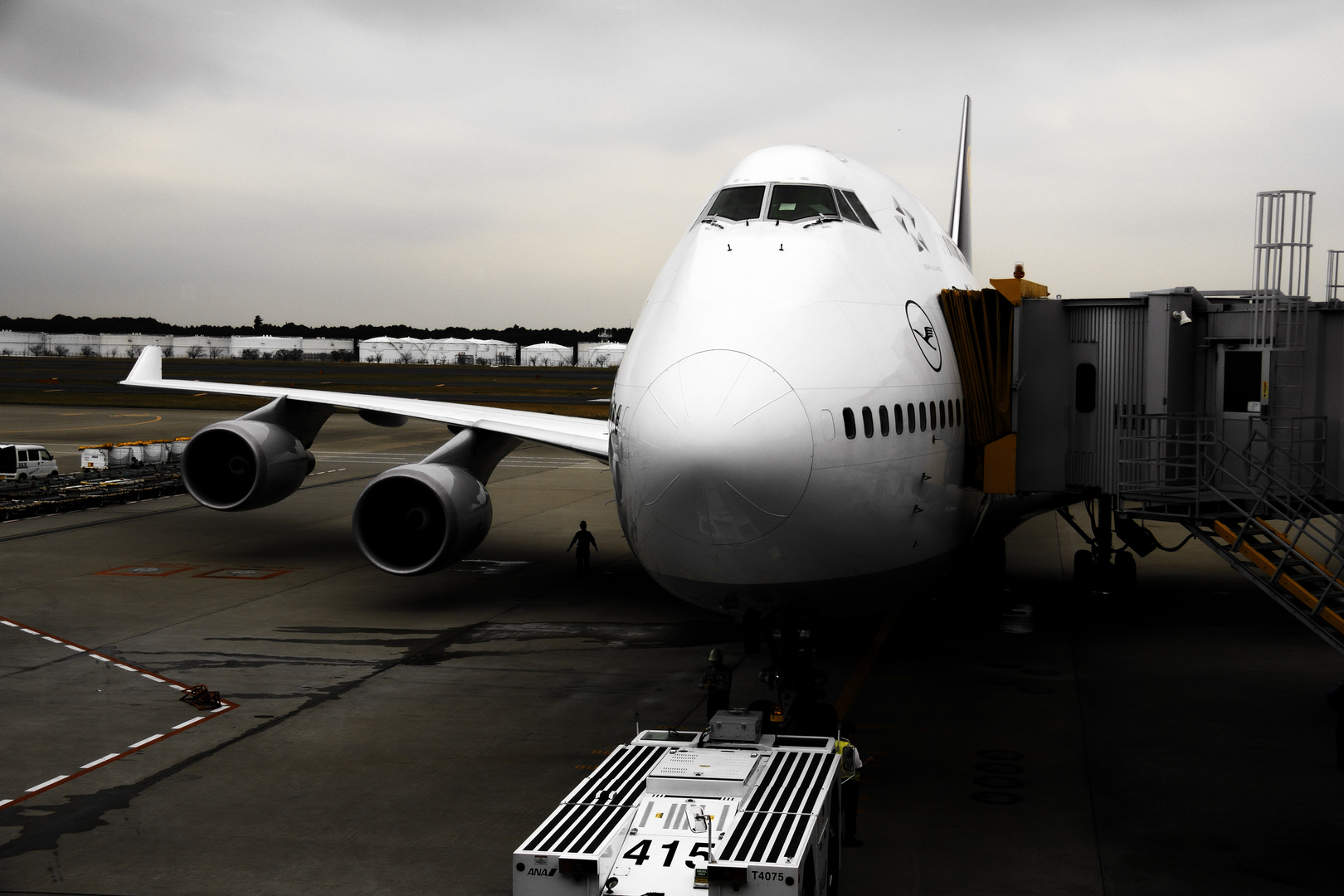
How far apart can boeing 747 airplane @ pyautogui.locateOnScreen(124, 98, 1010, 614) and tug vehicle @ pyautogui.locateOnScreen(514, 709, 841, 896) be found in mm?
1596

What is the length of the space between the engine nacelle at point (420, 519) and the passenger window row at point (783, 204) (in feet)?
28.3

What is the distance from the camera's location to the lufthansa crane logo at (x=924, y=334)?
13.1 metres

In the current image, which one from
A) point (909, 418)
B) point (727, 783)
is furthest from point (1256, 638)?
point (727, 783)

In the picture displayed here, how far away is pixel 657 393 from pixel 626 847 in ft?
13.6

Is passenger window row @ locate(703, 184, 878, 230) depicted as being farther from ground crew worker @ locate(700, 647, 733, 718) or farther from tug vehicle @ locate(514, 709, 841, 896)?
tug vehicle @ locate(514, 709, 841, 896)

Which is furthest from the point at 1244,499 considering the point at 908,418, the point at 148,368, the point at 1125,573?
the point at 148,368

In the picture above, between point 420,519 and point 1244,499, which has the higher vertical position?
point 1244,499

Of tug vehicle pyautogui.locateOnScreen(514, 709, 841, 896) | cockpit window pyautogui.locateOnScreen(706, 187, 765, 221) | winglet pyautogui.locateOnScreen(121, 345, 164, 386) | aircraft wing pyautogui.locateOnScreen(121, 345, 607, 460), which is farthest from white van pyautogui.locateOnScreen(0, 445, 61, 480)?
tug vehicle pyautogui.locateOnScreen(514, 709, 841, 896)

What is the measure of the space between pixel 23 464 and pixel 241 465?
1658cm

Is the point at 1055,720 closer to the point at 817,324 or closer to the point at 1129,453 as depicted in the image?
the point at 1129,453

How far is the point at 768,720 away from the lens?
11.8m

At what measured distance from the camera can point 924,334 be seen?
13336 mm

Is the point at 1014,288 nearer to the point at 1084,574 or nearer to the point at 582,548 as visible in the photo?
the point at 1084,574

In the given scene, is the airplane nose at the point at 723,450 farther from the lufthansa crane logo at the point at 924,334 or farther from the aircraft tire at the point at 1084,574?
the aircraft tire at the point at 1084,574
